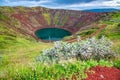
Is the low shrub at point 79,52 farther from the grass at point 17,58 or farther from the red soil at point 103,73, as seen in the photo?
the red soil at point 103,73

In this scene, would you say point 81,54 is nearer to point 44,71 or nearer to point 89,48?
point 89,48

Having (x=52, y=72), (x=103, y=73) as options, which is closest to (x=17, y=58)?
(x=103, y=73)

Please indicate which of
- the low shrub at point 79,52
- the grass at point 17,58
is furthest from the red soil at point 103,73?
the low shrub at point 79,52

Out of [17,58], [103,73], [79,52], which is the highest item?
[79,52]

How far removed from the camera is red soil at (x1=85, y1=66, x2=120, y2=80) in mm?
13977

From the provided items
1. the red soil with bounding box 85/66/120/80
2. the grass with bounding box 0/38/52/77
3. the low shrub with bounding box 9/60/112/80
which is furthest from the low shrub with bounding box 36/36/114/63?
the low shrub with bounding box 9/60/112/80

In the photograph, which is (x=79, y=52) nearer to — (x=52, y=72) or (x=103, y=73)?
(x=103, y=73)

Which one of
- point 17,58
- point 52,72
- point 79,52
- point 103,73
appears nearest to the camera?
point 52,72

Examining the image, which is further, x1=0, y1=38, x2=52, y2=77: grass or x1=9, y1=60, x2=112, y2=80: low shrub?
x1=0, y1=38, x2=52, y2=77: grass

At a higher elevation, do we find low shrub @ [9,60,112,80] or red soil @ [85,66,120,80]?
low shrub @ [9,60,112,80]

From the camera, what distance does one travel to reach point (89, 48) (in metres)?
24.7

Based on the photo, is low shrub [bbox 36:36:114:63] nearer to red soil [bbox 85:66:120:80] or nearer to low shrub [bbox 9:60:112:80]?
red soil [bbox 85:66:120:80]

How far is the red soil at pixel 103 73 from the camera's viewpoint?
13977 mm

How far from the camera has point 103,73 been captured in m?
14.7
